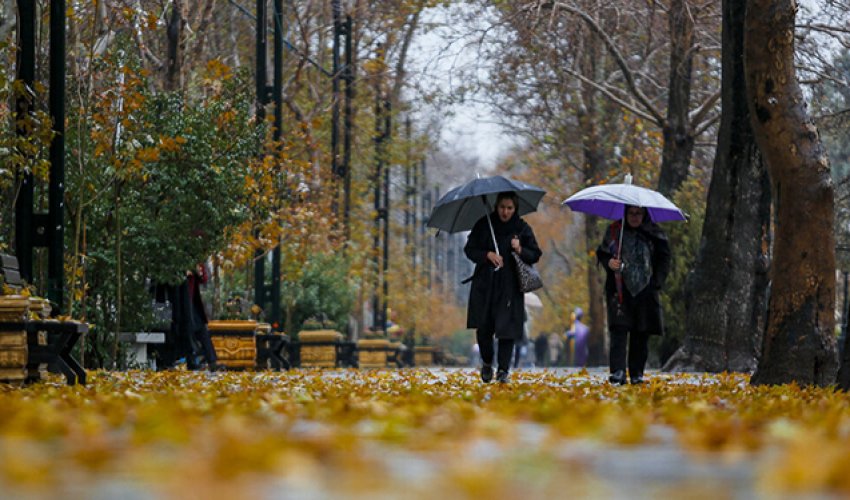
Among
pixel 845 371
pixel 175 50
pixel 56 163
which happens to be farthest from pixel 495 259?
pixel 175 50

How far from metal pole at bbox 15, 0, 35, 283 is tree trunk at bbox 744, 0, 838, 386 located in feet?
21.2

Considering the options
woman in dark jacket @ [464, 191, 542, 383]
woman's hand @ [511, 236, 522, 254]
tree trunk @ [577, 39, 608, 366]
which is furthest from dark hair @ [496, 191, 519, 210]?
tree trunk @ [577, 39, 608, 366]

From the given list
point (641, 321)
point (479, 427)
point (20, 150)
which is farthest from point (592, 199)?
point (479, 427)

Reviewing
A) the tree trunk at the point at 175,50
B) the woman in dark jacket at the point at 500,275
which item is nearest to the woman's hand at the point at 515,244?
the woman in dark jacket at the point at 500,275

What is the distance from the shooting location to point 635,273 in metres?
15.7

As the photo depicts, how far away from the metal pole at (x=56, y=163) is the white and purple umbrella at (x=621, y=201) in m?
4.93

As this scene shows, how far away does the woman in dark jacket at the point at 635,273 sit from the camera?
51.5 ft

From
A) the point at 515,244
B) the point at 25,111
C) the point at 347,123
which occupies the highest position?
the point at 347,123

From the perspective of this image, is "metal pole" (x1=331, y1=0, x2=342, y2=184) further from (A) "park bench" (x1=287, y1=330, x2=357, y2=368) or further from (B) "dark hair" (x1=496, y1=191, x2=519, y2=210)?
(B) "dark hair" (x1=496, y1=191, x2=519, y2=210)

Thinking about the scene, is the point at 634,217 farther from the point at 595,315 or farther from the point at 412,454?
the point at 595,315

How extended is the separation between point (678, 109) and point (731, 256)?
6400 mm

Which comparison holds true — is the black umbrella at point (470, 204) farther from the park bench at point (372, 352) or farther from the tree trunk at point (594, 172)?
the park bench at point (372, 352)

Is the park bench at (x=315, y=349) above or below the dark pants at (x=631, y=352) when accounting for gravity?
below

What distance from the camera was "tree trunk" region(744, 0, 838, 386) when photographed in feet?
46.5
